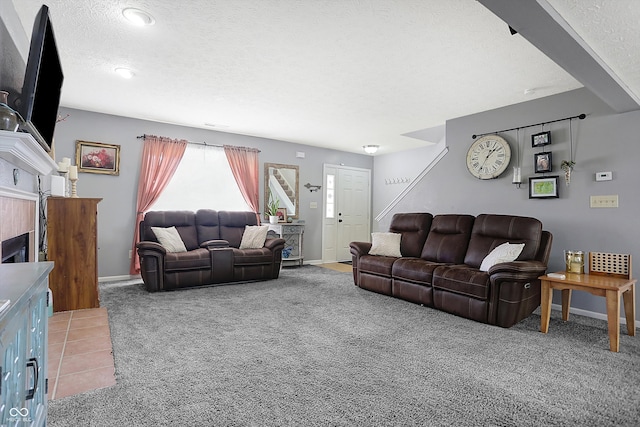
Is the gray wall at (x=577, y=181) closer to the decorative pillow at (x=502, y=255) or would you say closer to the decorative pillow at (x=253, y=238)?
the decorative pillow at (x=502, y=255)

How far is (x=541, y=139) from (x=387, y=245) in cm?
211

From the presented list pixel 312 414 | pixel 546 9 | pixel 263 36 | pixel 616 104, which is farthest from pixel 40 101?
pixel 616 104

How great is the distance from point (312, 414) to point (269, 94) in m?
A: 3.29

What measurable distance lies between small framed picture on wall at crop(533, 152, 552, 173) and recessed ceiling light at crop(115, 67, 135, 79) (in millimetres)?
4389

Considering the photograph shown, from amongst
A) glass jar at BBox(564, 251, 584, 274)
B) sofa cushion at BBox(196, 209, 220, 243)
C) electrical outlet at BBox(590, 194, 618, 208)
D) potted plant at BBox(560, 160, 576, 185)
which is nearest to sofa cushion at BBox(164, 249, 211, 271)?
sofa cushion at BBox(196, 209, 220, 243)

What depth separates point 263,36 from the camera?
2650 millimetres

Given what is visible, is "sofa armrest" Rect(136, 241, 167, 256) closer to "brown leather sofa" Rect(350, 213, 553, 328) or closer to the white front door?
"brown leather sofa" Rect(350, 213, 553, 328)

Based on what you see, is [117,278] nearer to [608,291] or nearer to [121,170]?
[121,170]

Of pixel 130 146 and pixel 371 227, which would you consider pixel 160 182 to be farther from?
pixel 371 227

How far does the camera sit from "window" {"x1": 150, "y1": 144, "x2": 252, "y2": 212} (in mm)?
5363

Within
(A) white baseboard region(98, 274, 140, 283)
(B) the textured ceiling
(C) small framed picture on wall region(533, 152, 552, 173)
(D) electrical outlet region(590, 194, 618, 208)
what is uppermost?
(B) the textured ceiling

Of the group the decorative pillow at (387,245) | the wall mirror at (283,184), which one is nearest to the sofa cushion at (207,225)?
the wall mirror at (283,184)

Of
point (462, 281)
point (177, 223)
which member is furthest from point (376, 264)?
point (177, 223)

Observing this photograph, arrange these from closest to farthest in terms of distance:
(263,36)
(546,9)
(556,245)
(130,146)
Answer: (546,9)
(263,36)
(556,245)
(130,146)
